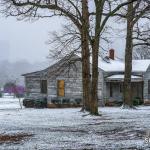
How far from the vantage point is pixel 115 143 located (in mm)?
14781

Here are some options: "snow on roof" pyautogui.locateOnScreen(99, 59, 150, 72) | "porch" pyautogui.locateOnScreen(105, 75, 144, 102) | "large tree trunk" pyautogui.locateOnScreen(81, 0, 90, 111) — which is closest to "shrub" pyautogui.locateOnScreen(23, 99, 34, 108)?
"porch" pyautogui.locateOnScreen(105, 75, 144, 102)

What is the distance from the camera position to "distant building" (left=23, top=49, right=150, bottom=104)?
52.6m

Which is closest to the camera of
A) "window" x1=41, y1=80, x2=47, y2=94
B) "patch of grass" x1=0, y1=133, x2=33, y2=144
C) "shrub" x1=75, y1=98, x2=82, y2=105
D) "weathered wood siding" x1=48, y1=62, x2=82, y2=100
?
"patch of grass" x1=0, y1=133, x2=33, y2=144

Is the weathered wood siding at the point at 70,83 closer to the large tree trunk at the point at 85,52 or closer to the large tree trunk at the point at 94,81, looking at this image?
the large tree trunk at the point at 85,52

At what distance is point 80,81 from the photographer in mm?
54250

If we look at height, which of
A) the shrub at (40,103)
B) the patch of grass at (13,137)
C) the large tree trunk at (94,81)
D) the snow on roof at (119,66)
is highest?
the snow on roof at (119,66)

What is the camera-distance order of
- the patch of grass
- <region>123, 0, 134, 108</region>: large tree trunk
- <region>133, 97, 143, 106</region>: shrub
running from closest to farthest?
the patch of grass < <region>123, 0, 134, 108</region>: large tree trunk < <region>133, 97, 143, 106</region>: shrub

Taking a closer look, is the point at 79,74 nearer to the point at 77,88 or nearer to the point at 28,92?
the point at 77,88

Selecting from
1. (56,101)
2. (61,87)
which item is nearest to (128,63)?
(56,101)

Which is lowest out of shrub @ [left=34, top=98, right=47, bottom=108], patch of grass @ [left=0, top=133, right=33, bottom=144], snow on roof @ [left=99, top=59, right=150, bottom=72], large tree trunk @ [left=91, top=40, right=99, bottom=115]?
patch of grass @ [left=0, top=133, right=33, bottom=144]

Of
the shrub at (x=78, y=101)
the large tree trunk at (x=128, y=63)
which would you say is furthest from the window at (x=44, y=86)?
the large tree trunk at (x=128, y=63)

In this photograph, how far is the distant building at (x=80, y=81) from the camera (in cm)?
5256

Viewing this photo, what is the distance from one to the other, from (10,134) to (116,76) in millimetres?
34882

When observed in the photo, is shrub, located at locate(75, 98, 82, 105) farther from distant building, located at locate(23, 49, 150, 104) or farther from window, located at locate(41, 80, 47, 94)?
window, located at locate(41, 80, 47, 94)
